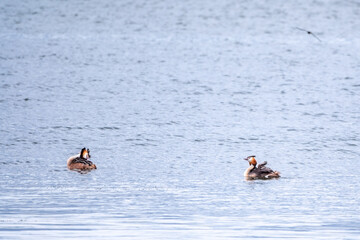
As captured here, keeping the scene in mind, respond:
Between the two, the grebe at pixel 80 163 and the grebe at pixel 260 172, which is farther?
the grebe at pixel 80 163

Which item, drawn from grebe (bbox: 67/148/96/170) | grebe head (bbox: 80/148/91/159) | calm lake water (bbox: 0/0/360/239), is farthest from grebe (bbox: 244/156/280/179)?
grebe head (bbox: 80/148/91/159)

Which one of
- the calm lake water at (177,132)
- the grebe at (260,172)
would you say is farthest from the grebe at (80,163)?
the grebe at (260,172)

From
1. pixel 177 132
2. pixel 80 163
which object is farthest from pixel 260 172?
pixel 177 132

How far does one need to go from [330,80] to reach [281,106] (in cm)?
580

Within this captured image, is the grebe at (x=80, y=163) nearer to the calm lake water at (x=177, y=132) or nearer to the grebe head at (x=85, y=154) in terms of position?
the grebe head at (x=85, y=154)

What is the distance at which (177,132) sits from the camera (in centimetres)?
2214

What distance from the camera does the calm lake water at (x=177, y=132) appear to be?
12.9 meters

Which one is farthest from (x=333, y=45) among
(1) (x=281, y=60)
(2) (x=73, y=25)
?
(2) (x=73, y=25)

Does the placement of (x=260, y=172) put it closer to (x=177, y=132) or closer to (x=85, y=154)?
(x=85, y=154)

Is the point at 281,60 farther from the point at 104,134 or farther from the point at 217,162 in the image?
the point at 217,162

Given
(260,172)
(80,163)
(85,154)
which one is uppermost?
(85,154)

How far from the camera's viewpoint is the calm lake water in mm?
12859

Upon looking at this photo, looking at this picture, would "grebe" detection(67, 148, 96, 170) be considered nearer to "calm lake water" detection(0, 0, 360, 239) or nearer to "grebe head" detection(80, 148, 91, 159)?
"grebe head" detection(80, 148, 91, 159)

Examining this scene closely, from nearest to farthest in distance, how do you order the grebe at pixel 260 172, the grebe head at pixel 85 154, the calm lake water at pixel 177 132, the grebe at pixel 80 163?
the calm lake water at pixel 177 132 < the grebe at pixel 260 172 < the grebe at pixel 80 163 < the grebe head at pixel 85 154
